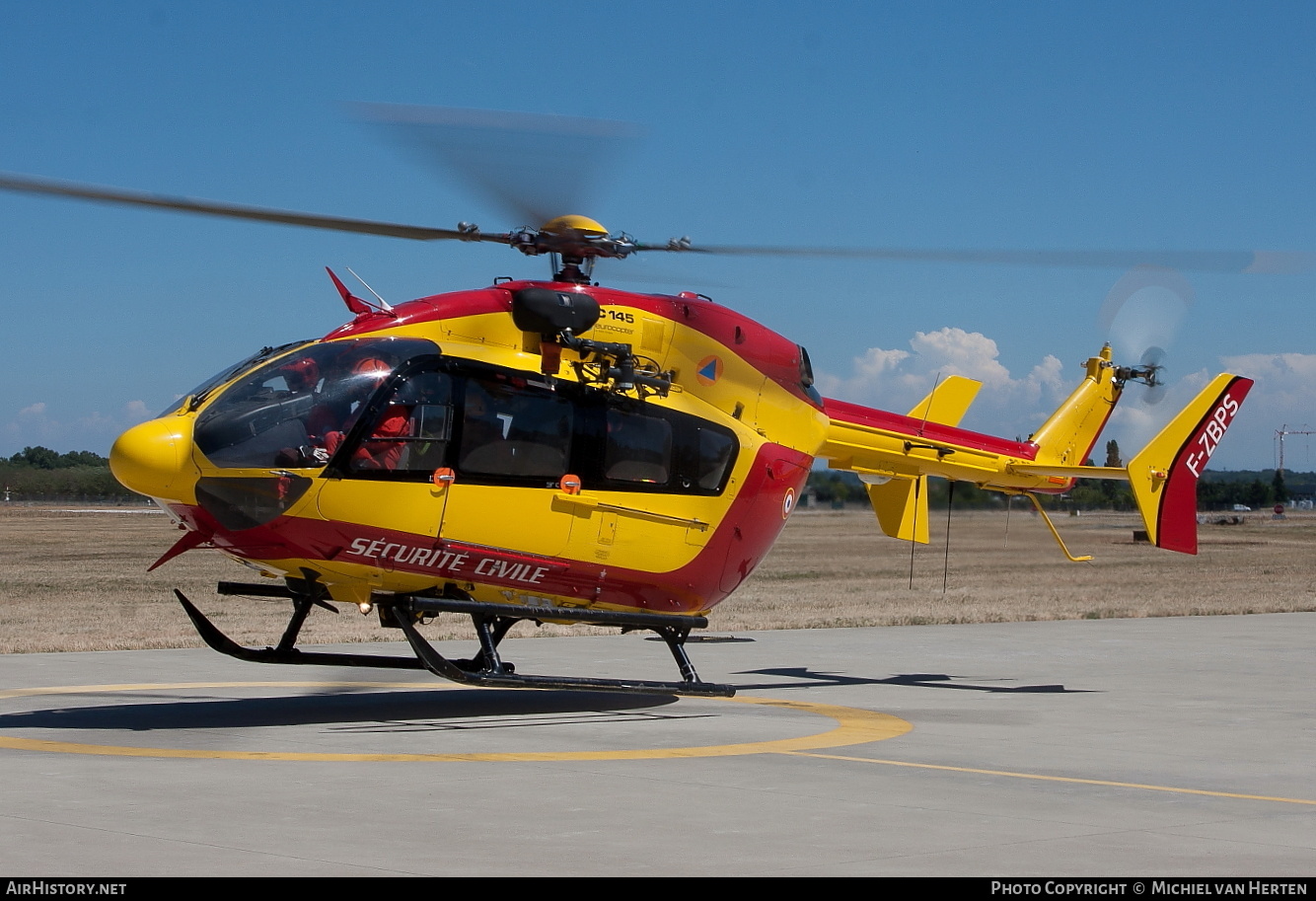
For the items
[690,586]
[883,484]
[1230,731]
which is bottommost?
[1230,731]

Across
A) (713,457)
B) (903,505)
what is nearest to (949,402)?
(903,505)

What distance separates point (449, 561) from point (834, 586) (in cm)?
2463

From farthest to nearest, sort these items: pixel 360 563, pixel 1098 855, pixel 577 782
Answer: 1. pixel 360 563
2. pixel 577 782
3. pixel 1098 855

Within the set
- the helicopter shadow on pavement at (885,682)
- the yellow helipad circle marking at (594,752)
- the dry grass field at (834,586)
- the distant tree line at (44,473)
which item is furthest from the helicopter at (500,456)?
the distant tree line at (44,473)

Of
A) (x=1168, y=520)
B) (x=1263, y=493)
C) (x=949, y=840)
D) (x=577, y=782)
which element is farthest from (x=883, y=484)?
(x=1263, y=493)

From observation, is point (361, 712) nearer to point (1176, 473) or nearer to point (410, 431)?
point (410, 431)

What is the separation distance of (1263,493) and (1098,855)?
139 metres

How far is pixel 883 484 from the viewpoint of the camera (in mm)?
18344

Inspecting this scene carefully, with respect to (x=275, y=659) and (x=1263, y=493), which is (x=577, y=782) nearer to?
(x=275, y=659)

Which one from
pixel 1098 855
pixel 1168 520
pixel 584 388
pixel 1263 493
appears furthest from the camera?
pixel 1263 493

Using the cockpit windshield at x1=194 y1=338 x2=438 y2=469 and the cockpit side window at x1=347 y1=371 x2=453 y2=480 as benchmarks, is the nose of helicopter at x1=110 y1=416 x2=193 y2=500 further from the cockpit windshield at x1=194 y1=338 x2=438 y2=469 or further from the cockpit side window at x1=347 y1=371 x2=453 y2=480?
the cockpit side window at x1=347 y1=371 x2=453 y2=480

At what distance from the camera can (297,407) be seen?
11.6 metres

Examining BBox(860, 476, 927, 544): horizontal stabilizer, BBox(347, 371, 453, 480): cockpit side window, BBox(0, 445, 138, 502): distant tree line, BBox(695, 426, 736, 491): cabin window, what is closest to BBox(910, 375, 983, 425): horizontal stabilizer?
BBox(860, 476, 927, 544): horizontal stabilizer

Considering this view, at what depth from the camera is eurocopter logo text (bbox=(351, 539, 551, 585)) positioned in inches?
474
